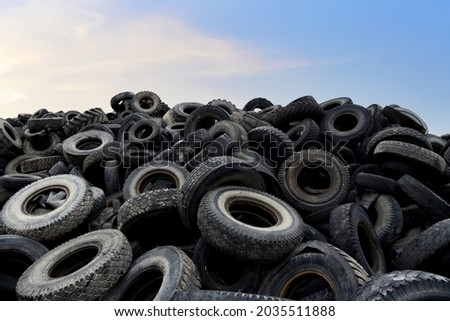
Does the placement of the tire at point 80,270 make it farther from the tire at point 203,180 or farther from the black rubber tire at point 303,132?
the black rubber tire at point 303,132

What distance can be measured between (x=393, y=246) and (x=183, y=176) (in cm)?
352

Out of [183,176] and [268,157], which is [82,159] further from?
[268,157]

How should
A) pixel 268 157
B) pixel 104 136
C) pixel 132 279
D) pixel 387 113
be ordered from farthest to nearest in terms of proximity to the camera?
pixel 104 136 → pixel 387 113 → pixel 268 157 → pixel 132 279

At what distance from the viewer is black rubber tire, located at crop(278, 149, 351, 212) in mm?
6656

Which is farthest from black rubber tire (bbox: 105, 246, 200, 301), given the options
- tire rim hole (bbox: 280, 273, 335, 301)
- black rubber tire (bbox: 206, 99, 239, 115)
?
black rubber tire (bbox: 206, 99, 239, 115)

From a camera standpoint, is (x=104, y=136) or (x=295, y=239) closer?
(x=295, y=239)

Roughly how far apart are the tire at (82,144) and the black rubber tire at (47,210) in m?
1.96

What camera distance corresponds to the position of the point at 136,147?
872 centimetres

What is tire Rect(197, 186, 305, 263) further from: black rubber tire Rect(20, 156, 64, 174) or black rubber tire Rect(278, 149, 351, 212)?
black rubber tire Rect(20, 156, 64, 174)

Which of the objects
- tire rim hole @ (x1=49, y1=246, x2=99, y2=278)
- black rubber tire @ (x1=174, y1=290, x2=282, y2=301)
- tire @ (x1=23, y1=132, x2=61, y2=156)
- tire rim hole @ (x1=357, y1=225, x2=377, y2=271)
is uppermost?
black rubber tire @ (x1=174, y1=290, x2=282, y2=301)

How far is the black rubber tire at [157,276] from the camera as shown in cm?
389

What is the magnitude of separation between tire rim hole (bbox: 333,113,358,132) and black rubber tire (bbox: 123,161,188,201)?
4.72 m
